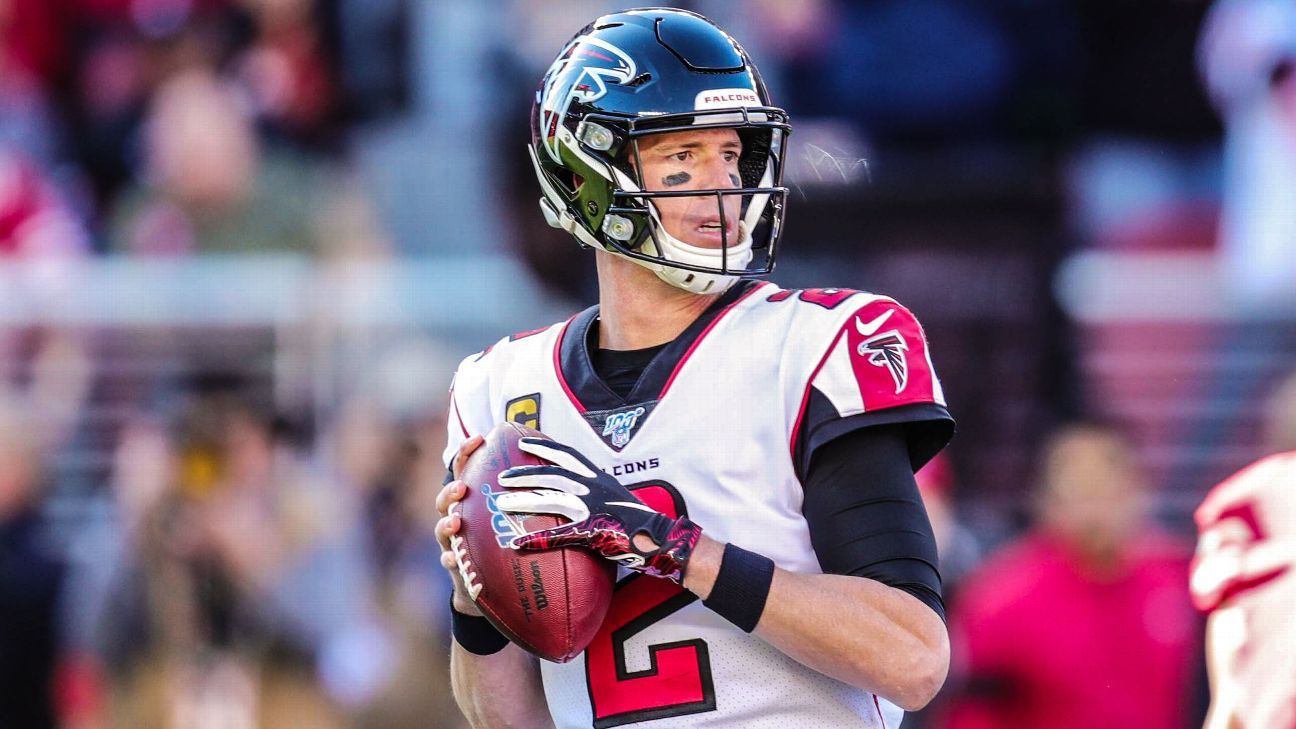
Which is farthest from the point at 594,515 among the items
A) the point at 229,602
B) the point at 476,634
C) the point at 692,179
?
the point at 229,602

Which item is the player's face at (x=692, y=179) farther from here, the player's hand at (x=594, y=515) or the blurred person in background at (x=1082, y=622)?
the blurred person in background at (x=1082, y=622)

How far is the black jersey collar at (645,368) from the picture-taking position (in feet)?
9.35

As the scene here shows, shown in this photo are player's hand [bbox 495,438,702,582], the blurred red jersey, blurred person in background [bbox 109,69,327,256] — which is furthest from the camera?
blurred person in background [bbox 109,69,327,256]

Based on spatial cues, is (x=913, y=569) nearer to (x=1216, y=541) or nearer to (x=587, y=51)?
(x=1216, y=541)

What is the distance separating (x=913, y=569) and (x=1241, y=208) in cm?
547

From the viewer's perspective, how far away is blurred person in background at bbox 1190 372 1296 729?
9.59ft

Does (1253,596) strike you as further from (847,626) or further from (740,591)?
(740,591)

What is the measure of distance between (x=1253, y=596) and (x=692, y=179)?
1137mm

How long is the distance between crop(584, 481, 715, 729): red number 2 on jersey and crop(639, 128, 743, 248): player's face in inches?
16.4

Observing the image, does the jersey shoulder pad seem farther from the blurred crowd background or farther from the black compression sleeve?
the blurred crowd background

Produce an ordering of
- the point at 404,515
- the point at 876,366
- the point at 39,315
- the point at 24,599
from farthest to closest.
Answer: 1. the point at 39,315
2. the point at 404,515
3. the point at 24,599
4. the point at 876,366

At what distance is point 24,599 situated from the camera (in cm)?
630

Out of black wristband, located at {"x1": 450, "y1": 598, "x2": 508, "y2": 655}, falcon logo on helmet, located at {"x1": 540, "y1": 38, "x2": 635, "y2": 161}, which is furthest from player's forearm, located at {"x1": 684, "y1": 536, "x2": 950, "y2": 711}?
falcon logo on helmet, located at {"x1": 540, "y1": 38, "x2": 635, "y2": 161}

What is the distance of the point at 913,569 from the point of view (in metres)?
2.61
